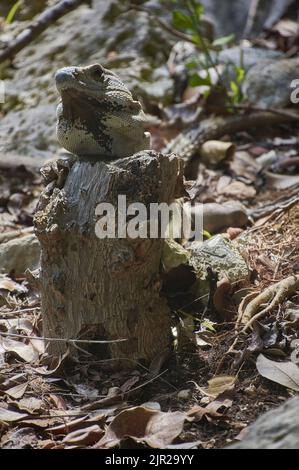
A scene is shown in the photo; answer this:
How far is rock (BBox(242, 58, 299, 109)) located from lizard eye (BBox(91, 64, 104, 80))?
9.91 ft

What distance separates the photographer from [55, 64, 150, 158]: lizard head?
8.79ft

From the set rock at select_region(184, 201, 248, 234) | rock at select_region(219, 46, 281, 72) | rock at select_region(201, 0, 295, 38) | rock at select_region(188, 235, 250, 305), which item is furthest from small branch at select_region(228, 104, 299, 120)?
rock at select_region(188, 235, 250, 305)

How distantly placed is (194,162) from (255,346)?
2.58 metres

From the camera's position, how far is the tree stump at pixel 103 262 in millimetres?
2512

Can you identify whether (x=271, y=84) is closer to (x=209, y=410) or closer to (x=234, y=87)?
(x=234, y=87)

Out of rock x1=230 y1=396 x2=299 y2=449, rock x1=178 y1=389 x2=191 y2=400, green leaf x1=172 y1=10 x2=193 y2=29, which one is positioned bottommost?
rock x1=178 y1=389 x2=191 y2=400

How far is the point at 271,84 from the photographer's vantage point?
5.59 metres

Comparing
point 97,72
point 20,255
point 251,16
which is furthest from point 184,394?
point 251,16

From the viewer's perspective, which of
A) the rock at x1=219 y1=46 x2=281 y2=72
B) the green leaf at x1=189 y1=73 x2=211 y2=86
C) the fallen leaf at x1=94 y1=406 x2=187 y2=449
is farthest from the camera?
the rock at x1=219 y1=46 x2=281 y2=72

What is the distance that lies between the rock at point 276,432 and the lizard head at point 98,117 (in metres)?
1.32

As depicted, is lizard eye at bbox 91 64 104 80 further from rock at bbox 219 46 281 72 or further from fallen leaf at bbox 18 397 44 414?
rock at bbox 219 46 281 72

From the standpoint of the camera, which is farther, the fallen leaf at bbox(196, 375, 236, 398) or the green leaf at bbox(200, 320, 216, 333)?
the green leaf at bbox(200, 320, 216, 333)

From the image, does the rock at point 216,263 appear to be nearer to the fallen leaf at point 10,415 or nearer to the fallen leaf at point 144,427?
the fallen leaf at point 144,427
